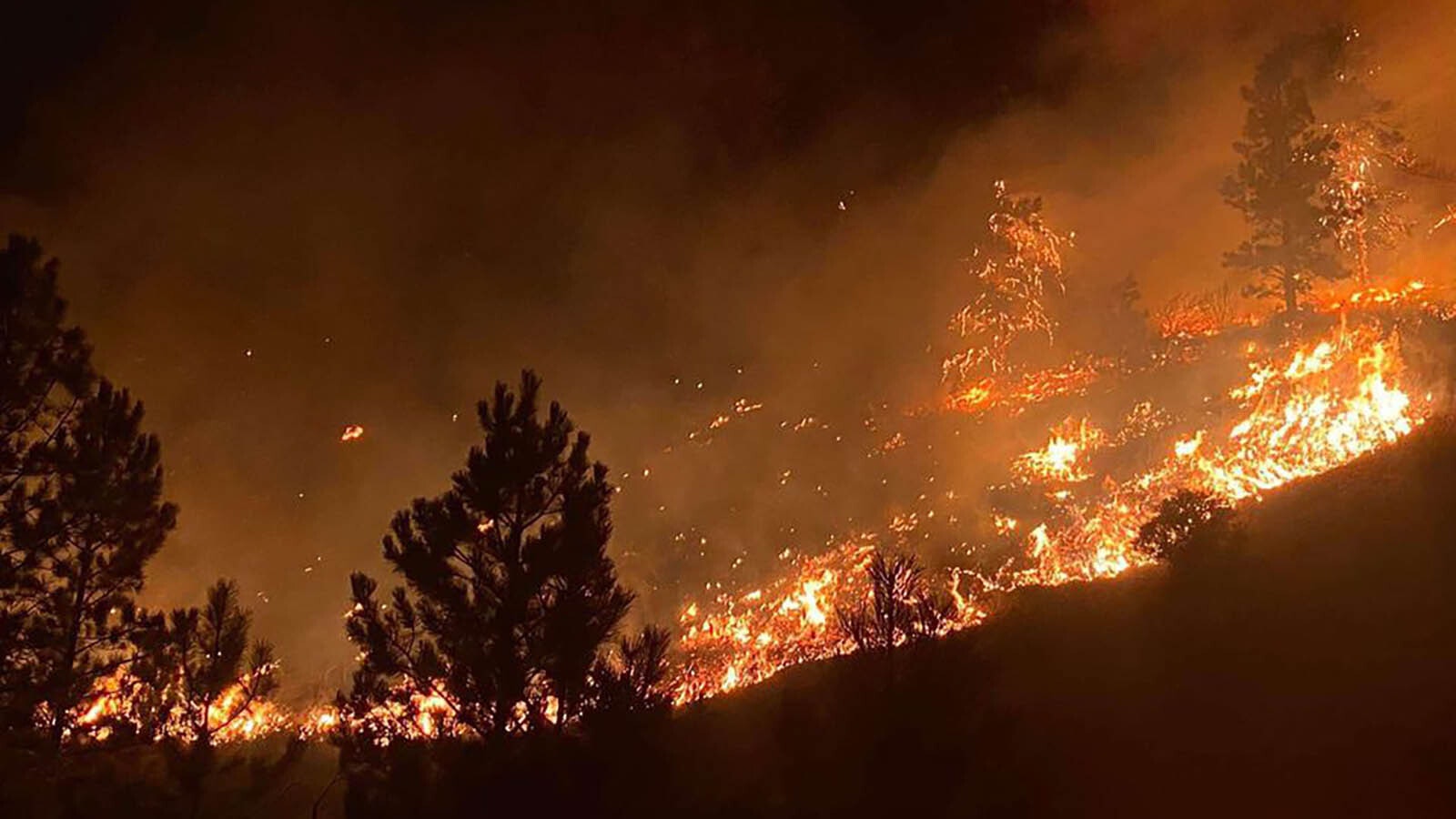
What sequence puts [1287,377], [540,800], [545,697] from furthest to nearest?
[1287,377] → [545,697] → [540,800]

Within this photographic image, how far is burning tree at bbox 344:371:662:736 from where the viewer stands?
1409cm

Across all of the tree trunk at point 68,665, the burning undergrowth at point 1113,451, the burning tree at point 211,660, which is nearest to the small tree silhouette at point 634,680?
the burning tree at point 211,660

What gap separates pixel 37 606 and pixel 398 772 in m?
11.0

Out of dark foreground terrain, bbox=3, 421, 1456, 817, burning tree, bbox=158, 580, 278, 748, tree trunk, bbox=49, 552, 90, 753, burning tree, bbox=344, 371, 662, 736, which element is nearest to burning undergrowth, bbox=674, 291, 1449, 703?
dark foreground terrain, bbox=3, 421, 1456, 817

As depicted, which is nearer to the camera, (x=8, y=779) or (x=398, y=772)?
(x=398, y=772)

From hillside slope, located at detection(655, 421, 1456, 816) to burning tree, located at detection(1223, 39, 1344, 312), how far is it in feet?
93.9

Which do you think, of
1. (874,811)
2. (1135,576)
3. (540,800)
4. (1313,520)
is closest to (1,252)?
(540,800)

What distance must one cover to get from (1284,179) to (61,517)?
51680 mm

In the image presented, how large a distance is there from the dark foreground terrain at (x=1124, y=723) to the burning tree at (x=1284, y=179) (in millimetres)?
29059

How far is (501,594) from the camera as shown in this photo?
14484 millimetres

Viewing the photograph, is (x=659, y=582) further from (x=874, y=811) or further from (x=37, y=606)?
(x=874, y=811)

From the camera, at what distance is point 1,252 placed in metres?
15.8

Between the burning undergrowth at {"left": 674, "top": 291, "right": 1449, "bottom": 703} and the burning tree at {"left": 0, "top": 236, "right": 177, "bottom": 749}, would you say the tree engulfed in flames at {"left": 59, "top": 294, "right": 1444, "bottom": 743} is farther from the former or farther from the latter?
the burning tree at {"left": 0, "top": 236, "right": 177, "bottom": 749}

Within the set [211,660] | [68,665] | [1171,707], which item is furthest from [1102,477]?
[68,665]
